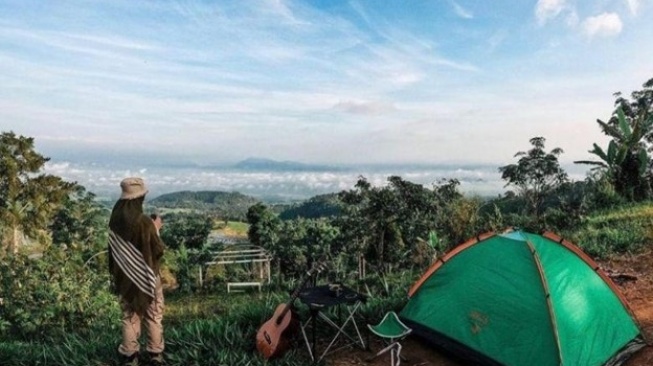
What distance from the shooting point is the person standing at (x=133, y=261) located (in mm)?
5082

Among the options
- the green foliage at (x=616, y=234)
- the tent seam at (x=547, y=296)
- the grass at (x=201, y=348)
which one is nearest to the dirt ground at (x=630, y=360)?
the grass at (x=201, y=348)

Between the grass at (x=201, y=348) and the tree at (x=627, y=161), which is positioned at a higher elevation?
the tree at (x=627, y=161)

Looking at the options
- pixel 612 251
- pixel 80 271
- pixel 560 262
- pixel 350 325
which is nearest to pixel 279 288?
pixel 80 271

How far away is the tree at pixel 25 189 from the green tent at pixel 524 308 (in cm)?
2702

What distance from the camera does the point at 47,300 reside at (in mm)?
9453

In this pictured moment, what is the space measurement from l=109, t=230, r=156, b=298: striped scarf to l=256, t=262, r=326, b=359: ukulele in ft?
4.30

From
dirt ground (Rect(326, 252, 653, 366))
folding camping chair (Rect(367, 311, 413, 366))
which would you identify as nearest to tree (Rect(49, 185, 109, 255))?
dirt ground (Rect(326, 252, 653, 366))

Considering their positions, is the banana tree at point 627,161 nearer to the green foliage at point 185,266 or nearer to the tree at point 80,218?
the green foliage at point 185,266

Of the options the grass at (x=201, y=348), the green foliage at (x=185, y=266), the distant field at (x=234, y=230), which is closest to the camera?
the grass at (x=201, y=348)

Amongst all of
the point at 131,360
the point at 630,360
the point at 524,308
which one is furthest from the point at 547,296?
the point at 131,360

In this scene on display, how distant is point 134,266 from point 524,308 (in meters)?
4.16

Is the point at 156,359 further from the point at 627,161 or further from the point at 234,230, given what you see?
the point at 234,230

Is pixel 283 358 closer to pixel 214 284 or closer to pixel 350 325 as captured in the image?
pixel 350 325

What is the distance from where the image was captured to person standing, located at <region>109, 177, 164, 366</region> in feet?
16.7
